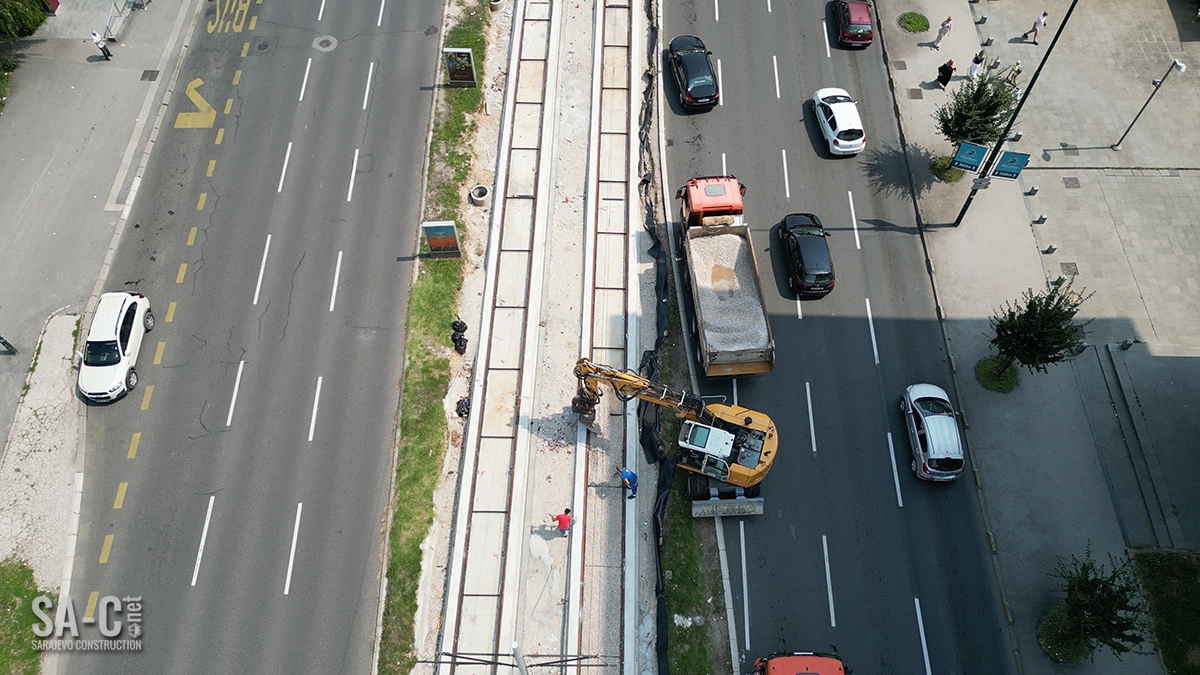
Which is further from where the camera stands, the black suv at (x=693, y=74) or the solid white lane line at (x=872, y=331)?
the black suv at (x=693, y=74)

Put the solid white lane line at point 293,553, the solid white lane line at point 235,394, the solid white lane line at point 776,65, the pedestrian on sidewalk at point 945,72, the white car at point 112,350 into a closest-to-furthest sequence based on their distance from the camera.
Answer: the solid white lane line at point 293,553 < the white car at point 112,350 < the solid white lane line at point 235,394 < the pedestrian on sidewalk at point 945,72 < the solid white lane line at point 776,65

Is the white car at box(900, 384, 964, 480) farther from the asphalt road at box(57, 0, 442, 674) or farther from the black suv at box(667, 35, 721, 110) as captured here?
the asphalt road at box(57, 0, 442, 674)

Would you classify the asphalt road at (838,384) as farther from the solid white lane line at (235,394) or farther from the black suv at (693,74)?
the solid white lane line at (235,394)

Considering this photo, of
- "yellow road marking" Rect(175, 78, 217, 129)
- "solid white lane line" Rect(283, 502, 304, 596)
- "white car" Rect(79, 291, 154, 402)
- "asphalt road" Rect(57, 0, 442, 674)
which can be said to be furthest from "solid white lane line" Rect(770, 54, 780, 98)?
"white car" Rect(79, 291, 154, 402)

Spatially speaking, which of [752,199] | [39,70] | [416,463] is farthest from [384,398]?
[39,70]

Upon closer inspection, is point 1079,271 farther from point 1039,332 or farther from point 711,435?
point 711,435

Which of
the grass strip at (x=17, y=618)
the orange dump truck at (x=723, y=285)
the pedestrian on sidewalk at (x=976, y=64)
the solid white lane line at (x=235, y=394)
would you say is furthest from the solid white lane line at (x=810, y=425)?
the grass strip at (x=17, y=618)
